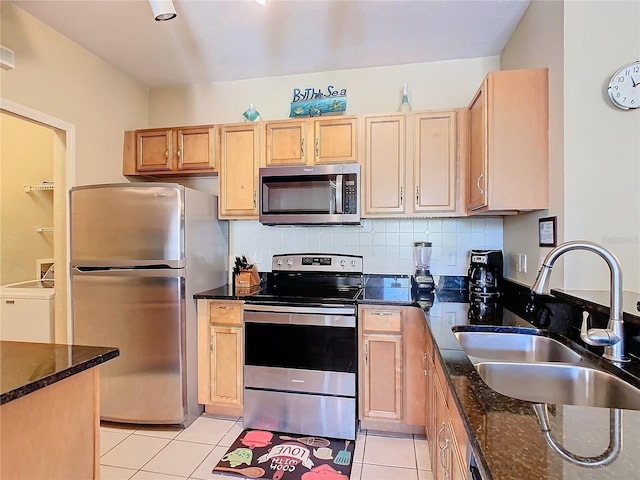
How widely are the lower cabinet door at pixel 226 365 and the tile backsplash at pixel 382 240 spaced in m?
0.73

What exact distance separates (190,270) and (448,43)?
2.41 meters

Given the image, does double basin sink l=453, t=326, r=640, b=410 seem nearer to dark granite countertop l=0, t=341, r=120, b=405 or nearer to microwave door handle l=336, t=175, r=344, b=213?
dark granite countertop l=0, t=341, r=120, b=405

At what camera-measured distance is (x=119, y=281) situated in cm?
244

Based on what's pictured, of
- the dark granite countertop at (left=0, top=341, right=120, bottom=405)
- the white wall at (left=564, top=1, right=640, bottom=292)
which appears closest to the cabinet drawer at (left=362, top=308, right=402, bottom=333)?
the white wall at (left=564, top=1, right=640, bottom=292)

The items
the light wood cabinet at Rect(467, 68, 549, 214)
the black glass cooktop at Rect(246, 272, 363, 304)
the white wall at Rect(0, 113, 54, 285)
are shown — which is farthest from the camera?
the white wall at Rect(0, 113, 54, 285)

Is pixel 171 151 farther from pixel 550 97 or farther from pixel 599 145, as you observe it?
pixel 599 145

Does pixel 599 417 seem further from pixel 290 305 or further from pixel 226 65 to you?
pixel 226 65

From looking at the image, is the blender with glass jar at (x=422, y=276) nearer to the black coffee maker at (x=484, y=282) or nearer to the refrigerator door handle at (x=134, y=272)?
the black coffee maker at (x=484, y=282)

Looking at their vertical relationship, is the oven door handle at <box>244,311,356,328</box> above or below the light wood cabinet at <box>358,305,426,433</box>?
above

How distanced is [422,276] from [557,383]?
1.32 m

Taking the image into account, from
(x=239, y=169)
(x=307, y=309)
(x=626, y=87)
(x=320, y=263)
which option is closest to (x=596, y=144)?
(x=626, y=87)

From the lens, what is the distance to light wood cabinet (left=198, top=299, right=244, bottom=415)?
2.52 meters

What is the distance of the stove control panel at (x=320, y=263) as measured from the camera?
113 inches

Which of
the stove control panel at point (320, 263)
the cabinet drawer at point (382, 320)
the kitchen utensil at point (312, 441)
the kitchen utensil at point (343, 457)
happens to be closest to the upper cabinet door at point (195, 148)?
the stove control panel at point (320, 263)
